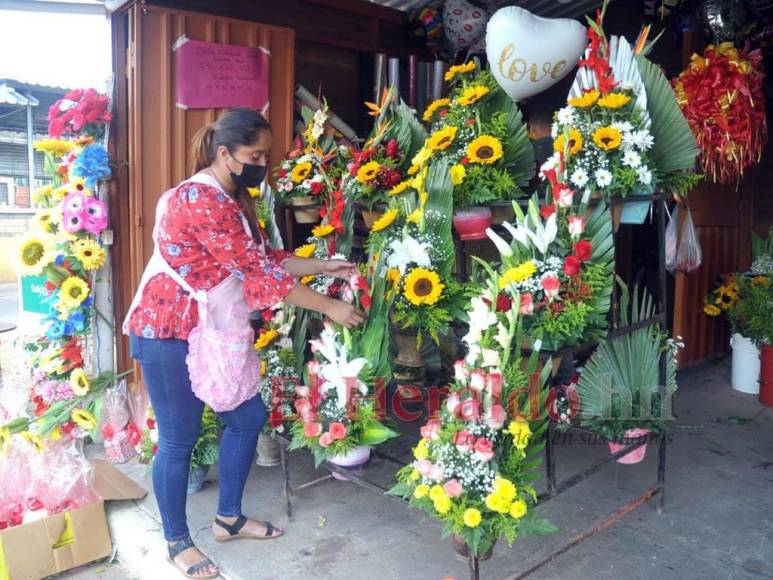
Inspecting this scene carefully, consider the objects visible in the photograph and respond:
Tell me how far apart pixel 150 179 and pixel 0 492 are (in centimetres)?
159

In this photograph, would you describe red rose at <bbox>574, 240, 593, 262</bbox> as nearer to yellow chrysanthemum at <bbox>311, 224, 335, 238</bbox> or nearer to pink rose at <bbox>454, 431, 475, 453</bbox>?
pink rose at <bbox>454, 431, 475, 453</bbox>

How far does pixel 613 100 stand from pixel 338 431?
1.45m

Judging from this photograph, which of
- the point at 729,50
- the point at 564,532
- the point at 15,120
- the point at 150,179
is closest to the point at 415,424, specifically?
the point at 564,532

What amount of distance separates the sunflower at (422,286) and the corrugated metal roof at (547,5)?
278cm

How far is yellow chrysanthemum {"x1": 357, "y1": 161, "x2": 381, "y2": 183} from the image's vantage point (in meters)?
2.80

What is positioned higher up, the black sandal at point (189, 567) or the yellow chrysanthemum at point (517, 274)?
the yellow chrysanthemum at point (517, 274)

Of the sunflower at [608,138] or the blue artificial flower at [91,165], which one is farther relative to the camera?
the blue artificial flower at [91,165]

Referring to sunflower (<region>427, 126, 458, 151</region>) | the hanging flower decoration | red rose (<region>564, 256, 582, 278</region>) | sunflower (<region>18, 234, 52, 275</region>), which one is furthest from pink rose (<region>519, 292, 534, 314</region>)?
sunflower (<region>18, 234, 52, 275</region>)

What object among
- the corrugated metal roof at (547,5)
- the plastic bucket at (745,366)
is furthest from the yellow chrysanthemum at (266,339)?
the plastic bucket at (745,366)

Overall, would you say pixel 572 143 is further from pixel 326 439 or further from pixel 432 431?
pixel 326 439

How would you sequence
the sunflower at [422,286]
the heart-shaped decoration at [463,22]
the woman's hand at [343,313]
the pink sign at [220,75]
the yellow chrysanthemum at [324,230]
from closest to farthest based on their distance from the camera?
the woman's hand at [343,313] < the sunflower at [422,286] < the yellow chrysanthemum at [324,230] < the pink sign at [220,75] < the heart-shaped decoration at [463,22]

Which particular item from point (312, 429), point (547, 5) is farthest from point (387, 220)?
point (547, 5)

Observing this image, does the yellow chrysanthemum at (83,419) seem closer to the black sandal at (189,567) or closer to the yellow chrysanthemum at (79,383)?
the yellow chrysanthemum at (79,383)

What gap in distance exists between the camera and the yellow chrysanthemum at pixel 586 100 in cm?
224
